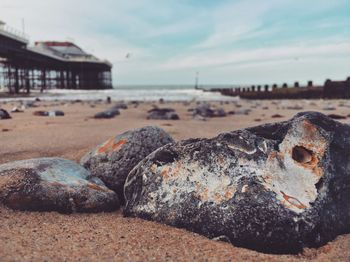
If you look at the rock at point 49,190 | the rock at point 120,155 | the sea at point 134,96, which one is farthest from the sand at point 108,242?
the sea at point 134,96

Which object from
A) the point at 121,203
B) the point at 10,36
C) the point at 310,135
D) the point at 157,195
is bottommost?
the point at 121,203

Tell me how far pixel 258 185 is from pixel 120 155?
1186 millimetres

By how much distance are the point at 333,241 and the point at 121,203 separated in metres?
1.38

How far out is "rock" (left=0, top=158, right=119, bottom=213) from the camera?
216 centimetres

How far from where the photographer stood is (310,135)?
7.00ft

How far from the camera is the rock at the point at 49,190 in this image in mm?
2158

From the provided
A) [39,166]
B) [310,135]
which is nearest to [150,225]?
[39,166]

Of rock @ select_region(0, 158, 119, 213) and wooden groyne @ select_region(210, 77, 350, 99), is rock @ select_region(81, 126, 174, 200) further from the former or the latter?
wooden groyne @ select_region(210, 77, 350, 99)

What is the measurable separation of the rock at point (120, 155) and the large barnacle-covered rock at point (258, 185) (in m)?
0.36

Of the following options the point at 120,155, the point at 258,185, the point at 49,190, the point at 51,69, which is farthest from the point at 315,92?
the point at 51,69

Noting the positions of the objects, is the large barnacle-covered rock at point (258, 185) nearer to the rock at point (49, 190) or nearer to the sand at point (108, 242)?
the sand at point (108, 242)

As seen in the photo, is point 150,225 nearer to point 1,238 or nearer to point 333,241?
point 1,238

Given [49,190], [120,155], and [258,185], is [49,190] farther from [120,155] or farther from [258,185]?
[258,185]

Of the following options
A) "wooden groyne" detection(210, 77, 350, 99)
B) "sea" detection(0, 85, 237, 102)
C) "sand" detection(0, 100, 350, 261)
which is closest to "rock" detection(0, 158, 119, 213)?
"sand" detection(0, 100, 350, 261)
